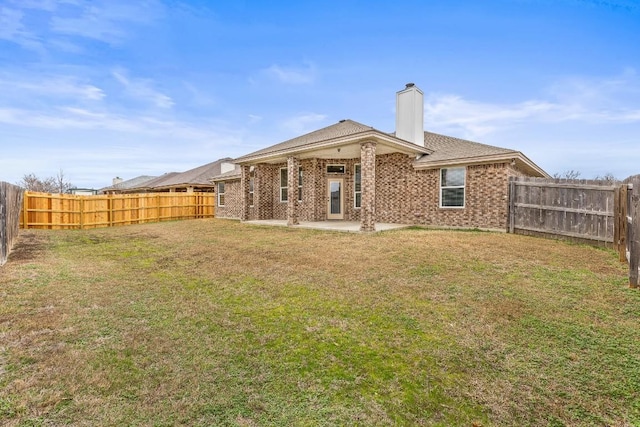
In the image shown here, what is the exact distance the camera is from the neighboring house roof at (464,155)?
10536 mm

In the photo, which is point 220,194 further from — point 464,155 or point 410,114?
point 464,155

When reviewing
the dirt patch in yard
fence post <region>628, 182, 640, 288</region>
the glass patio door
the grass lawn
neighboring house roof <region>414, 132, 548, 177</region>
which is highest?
neighboring house roof <region>414, 132, 548, 177</region>

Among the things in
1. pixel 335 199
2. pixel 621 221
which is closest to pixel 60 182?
pixel 335 199

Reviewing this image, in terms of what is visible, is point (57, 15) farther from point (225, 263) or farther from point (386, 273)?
point (386, 273)

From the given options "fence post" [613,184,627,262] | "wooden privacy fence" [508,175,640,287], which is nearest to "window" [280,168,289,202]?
"wooden privacy fence" [508,175,640,287]

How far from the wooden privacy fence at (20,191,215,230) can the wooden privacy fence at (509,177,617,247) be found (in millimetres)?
19488

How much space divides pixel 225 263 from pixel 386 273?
3637 millimetres

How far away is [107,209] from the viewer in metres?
16.3

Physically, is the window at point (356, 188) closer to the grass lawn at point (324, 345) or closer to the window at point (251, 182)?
the window at point (251, 182)

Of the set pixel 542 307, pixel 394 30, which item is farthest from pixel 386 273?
pixel 394 30

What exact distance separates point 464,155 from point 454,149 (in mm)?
1317

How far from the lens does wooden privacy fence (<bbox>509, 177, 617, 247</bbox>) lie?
7984mm

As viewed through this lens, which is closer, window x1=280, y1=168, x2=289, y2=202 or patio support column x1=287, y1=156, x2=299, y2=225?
patio support column x1=287, y1=156, x2=299, y2=225

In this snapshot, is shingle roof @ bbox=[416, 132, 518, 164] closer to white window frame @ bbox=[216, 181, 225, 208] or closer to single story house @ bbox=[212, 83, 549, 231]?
single story house @ bbox=[212, 83, 549, 231]
